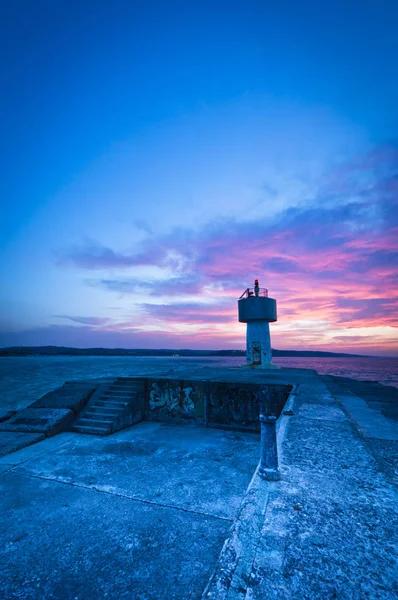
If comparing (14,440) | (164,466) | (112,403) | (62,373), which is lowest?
(62,373)

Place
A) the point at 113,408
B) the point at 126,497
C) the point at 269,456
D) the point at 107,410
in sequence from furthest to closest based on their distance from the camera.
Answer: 1. the point at 113,408
2. the point at 107,410
3. the point at 126,497
4. the point at 269,456

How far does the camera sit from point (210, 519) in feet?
13.8

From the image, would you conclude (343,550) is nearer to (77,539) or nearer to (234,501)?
(234,501)

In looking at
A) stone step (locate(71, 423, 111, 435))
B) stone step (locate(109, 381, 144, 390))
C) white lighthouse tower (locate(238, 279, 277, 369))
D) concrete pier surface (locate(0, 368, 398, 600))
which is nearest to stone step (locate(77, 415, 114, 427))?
stone step (locate(71, 423, 111, 435))

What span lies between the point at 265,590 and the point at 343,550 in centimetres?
77

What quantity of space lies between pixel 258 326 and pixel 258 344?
4.45 ft

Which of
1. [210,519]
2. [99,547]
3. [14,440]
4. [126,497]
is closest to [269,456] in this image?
[210,519]

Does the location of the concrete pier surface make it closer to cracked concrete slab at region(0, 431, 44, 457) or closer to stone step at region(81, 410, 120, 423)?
cracked concrete slab at region(0, 431, 44, 457)

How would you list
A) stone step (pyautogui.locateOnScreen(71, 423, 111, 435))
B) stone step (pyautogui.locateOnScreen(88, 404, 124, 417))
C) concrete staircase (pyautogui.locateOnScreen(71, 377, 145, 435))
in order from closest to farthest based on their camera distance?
stone step (pyautogui.locateOnScreen(71, 423, 111, 435)) → concrete staircase (pyautogui.locateOnScreen(71, 377, 145, 435)) → stone step (pyautogui.locateOnScreen(88, 404, 124, 417))

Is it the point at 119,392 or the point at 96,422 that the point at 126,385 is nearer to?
the point at 119,392

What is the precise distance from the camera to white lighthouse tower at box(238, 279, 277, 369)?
65.7 feet

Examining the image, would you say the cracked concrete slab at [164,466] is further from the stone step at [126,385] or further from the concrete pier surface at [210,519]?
the stone step at [126,385]

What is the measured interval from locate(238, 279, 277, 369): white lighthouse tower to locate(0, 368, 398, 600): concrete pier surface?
42.4 ft

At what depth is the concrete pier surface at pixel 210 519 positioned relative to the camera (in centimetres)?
188
